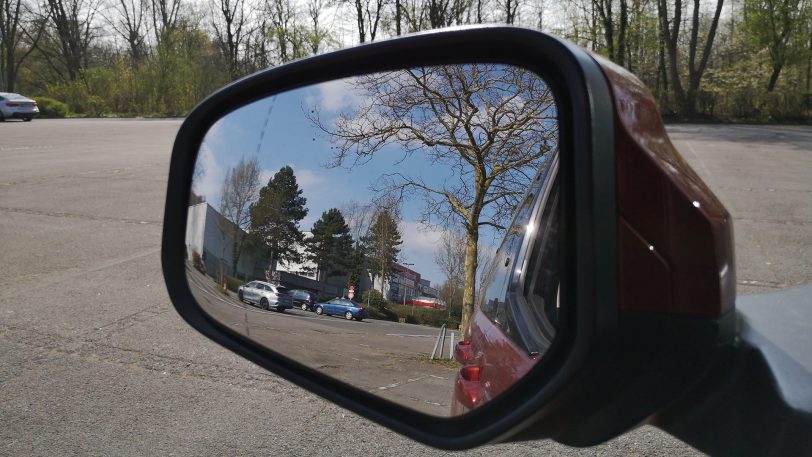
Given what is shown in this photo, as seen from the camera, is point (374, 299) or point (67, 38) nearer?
point (374, 299)

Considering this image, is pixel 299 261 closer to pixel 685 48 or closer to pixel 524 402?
pixel 524 402

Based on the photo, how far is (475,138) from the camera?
1.02 metres

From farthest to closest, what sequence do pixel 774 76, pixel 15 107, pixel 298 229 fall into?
pixel 774 76 → pixel 15 107 → pixel 298 229

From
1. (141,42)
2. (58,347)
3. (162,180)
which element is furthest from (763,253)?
(141,42)

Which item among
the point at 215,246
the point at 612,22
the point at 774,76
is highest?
the point at 612,22

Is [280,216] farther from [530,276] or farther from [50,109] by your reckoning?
[50,109]

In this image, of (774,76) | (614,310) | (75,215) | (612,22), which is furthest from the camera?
(612,22)

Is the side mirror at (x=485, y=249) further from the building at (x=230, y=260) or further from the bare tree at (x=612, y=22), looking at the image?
the bare tree at (x=612, y=22)

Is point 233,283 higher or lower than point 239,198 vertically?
lower

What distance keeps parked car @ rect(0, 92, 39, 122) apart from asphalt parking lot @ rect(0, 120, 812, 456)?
25.4 meters

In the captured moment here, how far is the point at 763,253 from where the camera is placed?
6668 millimetres

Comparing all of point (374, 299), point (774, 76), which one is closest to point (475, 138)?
point (374, 299)

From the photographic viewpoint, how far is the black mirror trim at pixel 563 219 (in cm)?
82

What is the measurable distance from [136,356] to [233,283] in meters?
2.94
